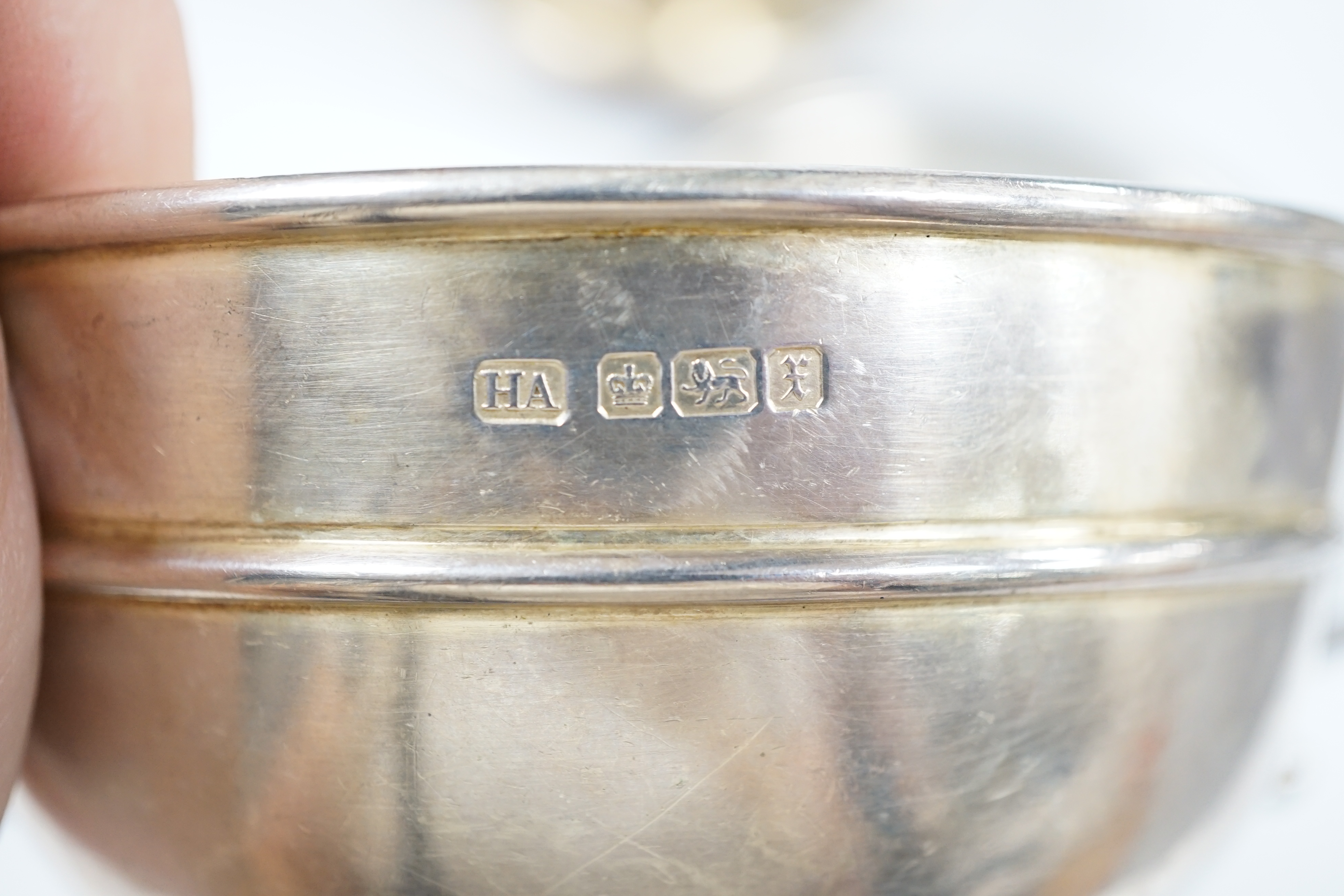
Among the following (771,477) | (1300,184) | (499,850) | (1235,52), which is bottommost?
Result: (499,850)

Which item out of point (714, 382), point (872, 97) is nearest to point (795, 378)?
point (714, 382)

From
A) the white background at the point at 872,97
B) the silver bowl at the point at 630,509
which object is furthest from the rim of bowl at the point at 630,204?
the white background at the point at 872,97

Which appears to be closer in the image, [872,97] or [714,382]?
[714,382]

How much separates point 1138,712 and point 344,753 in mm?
234

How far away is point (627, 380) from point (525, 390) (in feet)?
0.09

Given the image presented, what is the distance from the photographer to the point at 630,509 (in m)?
0.28

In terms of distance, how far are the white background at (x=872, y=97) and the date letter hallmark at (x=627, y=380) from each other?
66cm

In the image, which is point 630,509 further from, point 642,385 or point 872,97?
point 872,97

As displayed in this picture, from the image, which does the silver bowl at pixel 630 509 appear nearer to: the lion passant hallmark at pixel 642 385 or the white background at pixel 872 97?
the lion passant hallmark at pixel 642 385

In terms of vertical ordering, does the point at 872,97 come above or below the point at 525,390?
above

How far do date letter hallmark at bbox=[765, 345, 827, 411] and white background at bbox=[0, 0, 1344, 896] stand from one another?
665 mm

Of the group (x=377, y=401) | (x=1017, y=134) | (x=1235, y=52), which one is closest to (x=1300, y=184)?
(x=1235, y=52)

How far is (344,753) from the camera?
297 mm

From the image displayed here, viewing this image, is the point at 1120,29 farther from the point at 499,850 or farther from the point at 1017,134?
the point at 499,850
